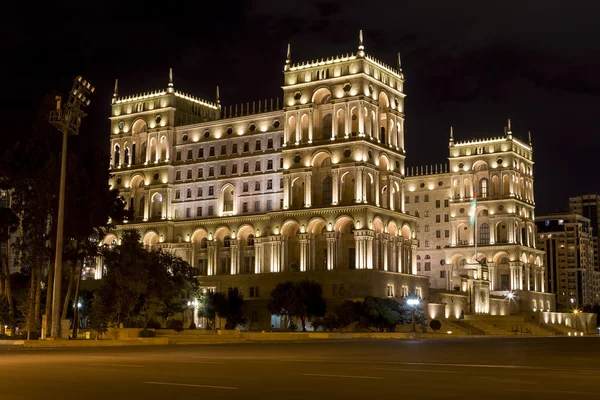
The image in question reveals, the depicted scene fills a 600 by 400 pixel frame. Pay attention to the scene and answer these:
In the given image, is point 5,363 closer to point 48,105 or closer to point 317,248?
point 48,105

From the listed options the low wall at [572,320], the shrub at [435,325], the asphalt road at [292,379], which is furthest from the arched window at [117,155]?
the asphalt road at [292,379]

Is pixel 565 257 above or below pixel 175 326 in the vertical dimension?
above

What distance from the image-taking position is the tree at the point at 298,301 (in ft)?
254

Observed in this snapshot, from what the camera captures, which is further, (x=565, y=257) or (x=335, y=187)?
(x=565, y=257)

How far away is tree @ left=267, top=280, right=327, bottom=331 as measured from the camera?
7744 cm

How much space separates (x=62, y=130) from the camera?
4384 centimetres

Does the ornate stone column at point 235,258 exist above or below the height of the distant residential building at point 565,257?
below

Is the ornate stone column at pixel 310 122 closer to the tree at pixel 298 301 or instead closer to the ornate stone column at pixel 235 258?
the ornate stone column at pixel 235 258

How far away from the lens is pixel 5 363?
2541 cm

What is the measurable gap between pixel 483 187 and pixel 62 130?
84.3 metres

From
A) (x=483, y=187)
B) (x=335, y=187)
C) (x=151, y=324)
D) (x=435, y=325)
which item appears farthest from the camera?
(x=483, y=187)

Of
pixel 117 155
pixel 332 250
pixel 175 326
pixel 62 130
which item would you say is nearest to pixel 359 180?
pixel 332 250

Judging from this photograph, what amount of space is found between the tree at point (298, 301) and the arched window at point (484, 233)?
145 ft

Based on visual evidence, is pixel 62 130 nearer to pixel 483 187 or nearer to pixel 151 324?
pixel 151 324
